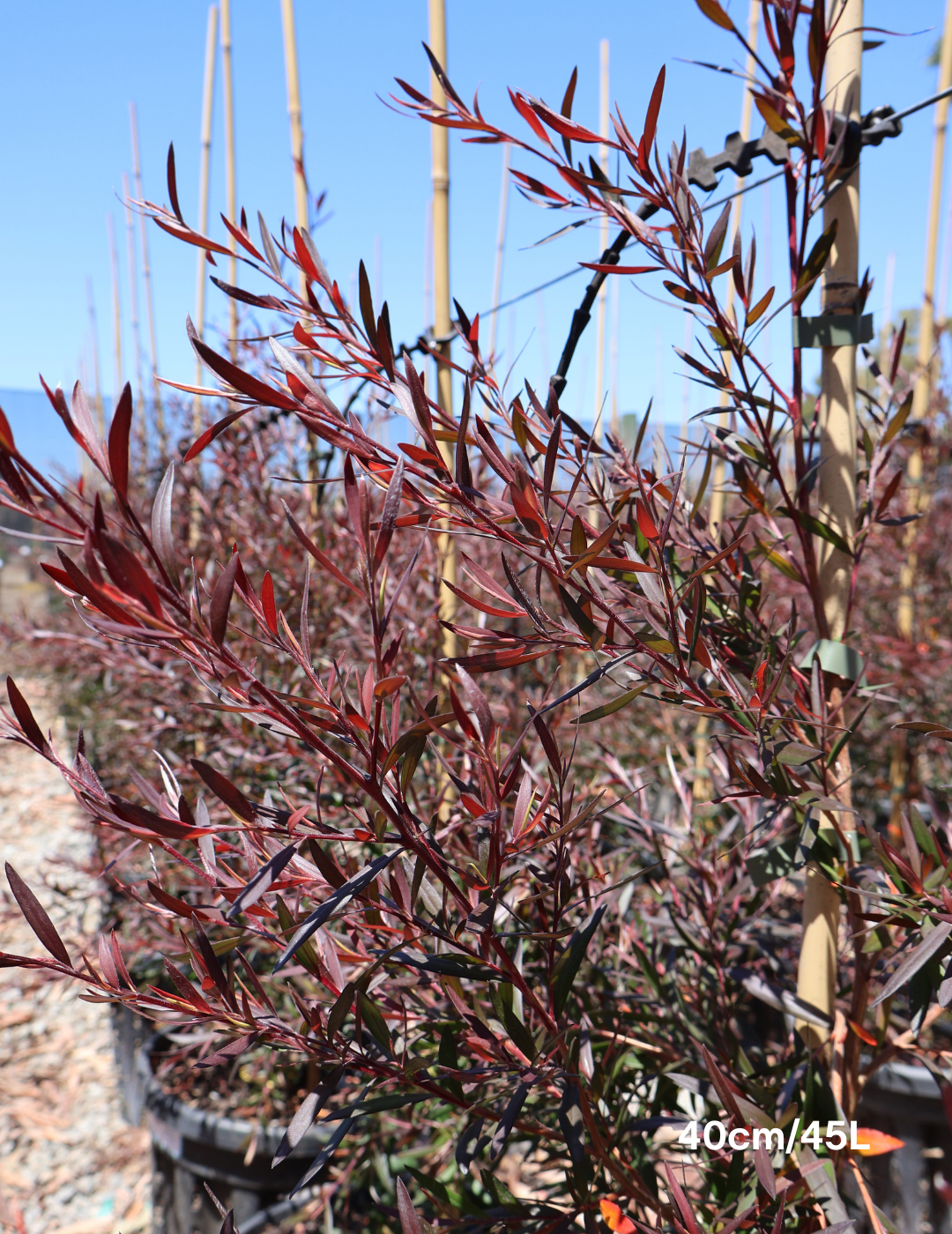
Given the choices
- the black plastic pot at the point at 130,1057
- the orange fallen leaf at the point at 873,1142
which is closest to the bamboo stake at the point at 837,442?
the orange fallen leaf at the point at 873,1142

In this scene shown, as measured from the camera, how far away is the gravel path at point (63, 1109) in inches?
74.7

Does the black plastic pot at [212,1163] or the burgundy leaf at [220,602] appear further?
the black plastic pot at [212,1163]

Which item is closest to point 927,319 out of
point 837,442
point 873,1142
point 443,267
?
point 443,267

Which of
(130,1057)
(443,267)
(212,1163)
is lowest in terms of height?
(130,1057)

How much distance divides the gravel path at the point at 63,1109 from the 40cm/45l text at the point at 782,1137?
100 centimetres

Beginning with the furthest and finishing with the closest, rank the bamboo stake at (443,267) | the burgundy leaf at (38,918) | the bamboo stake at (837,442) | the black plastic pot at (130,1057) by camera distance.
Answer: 1. the black plastic pot at (130,1057)
2. the bamboo stake at (443,267)
3. the bamboo stake at (837,442)
4. the burgundy leaf at (38,918)

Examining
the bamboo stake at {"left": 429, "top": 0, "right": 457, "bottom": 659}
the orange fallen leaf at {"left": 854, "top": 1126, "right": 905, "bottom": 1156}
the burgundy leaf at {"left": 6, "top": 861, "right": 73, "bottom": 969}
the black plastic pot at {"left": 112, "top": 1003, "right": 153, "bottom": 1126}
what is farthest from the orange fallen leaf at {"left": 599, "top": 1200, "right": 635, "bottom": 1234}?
the black plastic pot at {"left": 112, "top": 1003, "right": 153, "bottom": 1126}

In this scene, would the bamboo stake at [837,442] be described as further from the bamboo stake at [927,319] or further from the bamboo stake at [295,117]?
the bamboo stake at [927,319]

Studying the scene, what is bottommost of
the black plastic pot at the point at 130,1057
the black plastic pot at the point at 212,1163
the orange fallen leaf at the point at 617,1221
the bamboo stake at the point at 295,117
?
the black plastic pot at the point at 130,1057

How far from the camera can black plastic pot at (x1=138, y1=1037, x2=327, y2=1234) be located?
1.41 m

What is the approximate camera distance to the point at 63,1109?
2.30 metres

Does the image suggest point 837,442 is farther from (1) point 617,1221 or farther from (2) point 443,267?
(2) point 443,267

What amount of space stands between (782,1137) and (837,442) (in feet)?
1.57

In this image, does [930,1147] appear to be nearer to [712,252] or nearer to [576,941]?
[576,941]
